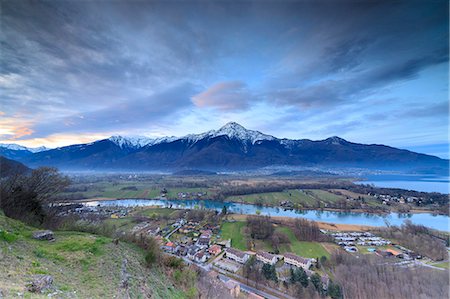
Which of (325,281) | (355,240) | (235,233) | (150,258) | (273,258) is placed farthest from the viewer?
(235,233)

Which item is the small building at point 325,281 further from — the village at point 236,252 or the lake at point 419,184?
the lake at point 419,184

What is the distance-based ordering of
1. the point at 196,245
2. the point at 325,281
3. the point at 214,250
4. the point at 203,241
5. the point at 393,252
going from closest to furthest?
the point at 325,281, the point at 393,252, the point at 214,250, the point at 196,245, the point at 203,241

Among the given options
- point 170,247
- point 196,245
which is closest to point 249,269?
point 196,245

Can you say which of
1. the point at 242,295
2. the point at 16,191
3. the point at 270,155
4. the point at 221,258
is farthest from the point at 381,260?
the point at 270,155

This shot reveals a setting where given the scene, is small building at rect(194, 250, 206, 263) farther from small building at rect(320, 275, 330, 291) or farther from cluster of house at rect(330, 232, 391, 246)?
cluster of house at rect(330, 232, 391, 246)

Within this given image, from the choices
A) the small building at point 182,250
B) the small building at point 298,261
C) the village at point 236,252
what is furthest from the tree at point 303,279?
the small building at point 182,250

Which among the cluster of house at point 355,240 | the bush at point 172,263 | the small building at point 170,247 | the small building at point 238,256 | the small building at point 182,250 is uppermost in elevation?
the bush at point 172,263

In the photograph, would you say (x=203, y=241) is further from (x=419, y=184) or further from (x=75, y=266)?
(x=419, y=184)
